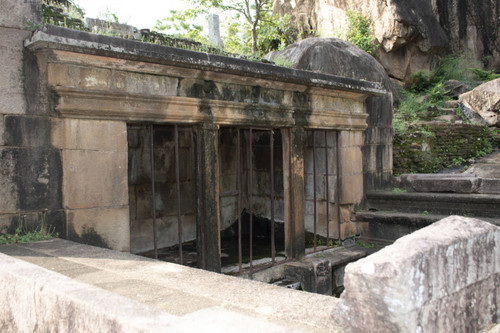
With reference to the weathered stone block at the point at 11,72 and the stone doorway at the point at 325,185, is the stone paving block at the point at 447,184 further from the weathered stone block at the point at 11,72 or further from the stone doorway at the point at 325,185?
the weathered stone block at the point at 11,72

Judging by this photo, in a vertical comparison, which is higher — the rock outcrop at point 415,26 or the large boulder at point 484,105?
the rock outcrop at point 415,26

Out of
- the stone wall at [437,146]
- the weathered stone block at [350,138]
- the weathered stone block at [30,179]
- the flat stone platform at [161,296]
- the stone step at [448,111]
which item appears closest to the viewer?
the flat stone platform at [161,296]

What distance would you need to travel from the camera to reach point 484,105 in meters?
11.6

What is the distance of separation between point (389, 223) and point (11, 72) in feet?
19.0

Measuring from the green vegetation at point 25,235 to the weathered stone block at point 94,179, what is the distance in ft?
0.92

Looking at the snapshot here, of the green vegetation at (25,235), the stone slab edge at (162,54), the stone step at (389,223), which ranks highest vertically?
the stone slab edge at (162,54)

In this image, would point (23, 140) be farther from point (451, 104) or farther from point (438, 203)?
point (451, 104)

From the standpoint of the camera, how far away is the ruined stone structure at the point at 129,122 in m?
3.80

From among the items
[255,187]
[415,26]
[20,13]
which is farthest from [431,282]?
[415,26]

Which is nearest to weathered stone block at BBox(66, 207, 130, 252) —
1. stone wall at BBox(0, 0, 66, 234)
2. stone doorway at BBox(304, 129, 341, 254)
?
stone wall at BBox(0, 0, 66, 234)

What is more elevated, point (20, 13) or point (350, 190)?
point (20, 13)

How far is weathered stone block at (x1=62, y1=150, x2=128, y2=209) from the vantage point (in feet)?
13.1

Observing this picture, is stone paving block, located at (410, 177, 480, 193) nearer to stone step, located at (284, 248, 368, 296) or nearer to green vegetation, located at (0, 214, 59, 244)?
stone step, located at (284, 248, 368, 296)

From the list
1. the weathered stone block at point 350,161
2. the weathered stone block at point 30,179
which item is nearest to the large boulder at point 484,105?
the weathered stone block at point 350,161
